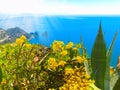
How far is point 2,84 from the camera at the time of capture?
3.39m

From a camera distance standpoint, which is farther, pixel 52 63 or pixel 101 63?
pixel 101 63

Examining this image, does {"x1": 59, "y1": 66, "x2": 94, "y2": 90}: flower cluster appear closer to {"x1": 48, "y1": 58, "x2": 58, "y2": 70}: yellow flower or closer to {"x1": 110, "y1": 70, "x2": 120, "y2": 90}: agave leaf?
{"x1": 48, "y1": 58, "x2": 58, "y2": 70}: yellow flower

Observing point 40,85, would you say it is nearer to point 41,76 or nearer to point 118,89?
point 41,76

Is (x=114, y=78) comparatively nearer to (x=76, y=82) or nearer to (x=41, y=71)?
(x=41, y=71)

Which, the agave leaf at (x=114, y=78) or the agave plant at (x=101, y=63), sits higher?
the agave plant at (x=101, y=63)

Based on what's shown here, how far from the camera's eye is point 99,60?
153 inches

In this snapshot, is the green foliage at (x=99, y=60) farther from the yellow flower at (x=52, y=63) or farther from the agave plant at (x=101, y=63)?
the yellow flower at (x=52, y=63)

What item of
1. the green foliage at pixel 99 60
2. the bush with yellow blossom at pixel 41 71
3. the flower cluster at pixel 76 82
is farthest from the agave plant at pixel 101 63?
the flower cluster at pixel 76 82

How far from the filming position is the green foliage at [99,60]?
387 cm

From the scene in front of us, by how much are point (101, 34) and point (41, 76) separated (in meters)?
0.81

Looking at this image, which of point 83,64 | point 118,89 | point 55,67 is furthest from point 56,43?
point 118,89

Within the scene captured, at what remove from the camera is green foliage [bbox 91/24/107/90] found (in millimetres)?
3865

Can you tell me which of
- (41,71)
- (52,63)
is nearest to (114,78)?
(41,71)

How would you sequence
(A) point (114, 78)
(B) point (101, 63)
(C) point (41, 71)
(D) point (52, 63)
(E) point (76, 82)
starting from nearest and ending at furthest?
1. (E) point (76, 82)
2. (D) point (52, 63)
3. (C) point (41, 71)
4. (B) point (101, 63)
5. (A) point (114, 78)
